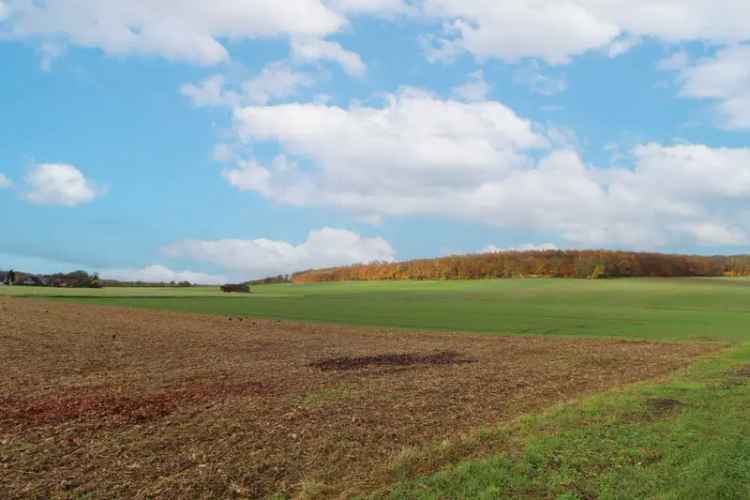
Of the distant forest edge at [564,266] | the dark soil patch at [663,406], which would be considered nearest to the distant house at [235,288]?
the distant forest edge at [564,266]

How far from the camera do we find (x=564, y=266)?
10475cm

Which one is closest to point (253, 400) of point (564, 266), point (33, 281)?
point (33, 281)

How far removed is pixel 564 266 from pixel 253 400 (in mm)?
96506

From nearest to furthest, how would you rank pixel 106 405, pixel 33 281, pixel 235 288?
pixel 106 405
pixel 33 281
pixel 235 288

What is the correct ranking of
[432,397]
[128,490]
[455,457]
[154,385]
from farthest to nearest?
[154,385]
[432,397]
[455,457]
[128,490]

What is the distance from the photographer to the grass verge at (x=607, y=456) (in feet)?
26.1

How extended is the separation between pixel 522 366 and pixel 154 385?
11.6 meters

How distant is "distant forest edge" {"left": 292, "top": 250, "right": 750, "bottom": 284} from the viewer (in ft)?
337

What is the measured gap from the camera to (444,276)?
367 feet

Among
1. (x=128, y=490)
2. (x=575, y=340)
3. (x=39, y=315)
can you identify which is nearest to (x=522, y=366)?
A: (x=575, y=340)

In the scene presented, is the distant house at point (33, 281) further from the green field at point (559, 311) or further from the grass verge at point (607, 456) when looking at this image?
the grass verge at point (607, 456)

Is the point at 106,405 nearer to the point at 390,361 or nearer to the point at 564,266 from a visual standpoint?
the point at 390,361

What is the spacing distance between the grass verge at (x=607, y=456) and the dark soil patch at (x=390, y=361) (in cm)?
874

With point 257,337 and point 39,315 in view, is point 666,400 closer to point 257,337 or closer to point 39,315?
point 257,337
